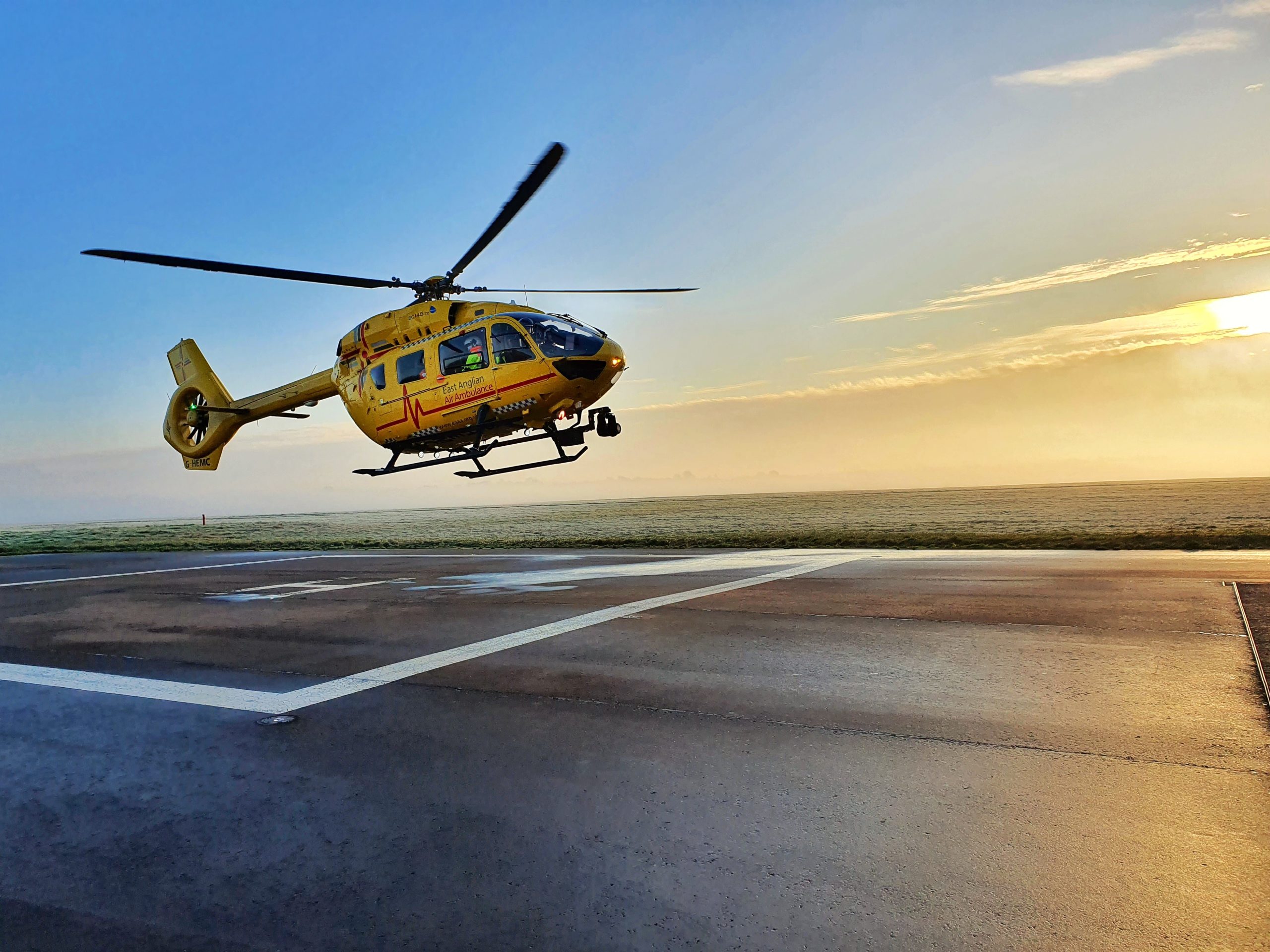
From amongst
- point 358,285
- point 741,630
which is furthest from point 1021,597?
point 358,285

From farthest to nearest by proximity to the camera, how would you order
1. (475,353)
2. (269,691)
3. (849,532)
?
(849,532) → (475,353) → (269,691)

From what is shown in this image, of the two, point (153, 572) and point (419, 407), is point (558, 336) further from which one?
point (153, 572)

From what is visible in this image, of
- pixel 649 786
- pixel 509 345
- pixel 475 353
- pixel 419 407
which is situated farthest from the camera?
pixel 419 407

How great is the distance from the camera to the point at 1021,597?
9.25 meters

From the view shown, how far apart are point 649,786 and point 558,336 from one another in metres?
10.8

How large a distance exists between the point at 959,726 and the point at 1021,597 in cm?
579

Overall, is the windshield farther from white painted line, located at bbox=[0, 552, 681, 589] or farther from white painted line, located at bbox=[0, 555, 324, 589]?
white painted line, located at bbox=[0, 555, 324, 589]

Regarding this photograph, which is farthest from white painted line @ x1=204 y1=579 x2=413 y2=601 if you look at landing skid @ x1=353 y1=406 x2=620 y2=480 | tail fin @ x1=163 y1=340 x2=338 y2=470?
tail fin @ x1=163 y1=340 x2=338 y2=470

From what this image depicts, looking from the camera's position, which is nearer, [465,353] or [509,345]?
[509,345]

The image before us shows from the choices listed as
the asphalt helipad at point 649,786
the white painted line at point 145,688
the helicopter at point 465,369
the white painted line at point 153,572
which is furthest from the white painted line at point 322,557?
the white painted line at point 145,688

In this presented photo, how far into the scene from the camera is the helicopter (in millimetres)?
13383

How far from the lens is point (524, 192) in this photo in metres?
11.1

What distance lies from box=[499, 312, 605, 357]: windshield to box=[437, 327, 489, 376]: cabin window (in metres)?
0.96

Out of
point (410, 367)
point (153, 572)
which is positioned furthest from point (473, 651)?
point (153, 572)
